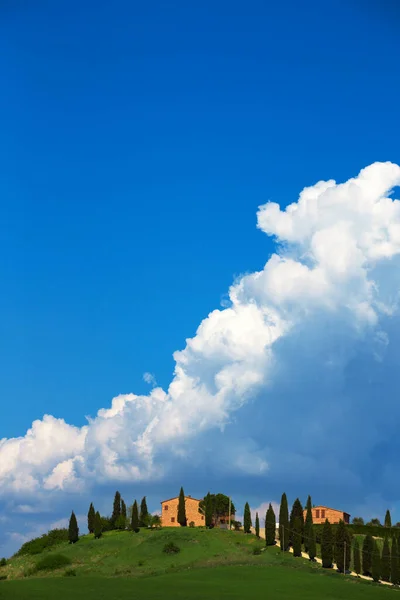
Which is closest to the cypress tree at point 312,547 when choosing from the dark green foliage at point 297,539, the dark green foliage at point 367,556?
the dark green foliage at point 297,539

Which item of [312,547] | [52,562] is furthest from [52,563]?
[312,547]

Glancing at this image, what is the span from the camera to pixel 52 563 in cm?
11075

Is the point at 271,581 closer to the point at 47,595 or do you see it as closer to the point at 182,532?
the point at 47,595

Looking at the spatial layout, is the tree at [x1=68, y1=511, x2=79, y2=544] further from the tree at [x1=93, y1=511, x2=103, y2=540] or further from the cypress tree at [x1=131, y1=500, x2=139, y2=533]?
the cypress tree at [x1=131, y1=500, x2=139, y2=533]

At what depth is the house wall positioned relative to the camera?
498 ft

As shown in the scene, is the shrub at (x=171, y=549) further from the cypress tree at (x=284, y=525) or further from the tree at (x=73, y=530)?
the tree at (x=73, y=530)

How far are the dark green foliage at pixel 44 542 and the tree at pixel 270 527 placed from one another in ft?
122

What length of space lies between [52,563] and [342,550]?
1660 inches

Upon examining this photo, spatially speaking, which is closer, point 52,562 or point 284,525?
point 52,562

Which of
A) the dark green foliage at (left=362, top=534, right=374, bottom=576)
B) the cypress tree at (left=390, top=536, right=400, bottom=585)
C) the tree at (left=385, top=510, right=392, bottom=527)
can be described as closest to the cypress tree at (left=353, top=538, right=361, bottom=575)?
the dark green foliage at (left=362, top=534, right=374, bottom=576)

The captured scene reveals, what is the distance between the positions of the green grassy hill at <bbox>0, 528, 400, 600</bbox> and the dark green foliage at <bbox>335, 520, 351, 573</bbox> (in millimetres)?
4305

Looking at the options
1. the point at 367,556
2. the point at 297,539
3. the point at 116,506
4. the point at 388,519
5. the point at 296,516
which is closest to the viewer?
the point at 367,556

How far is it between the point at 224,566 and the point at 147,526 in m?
45.1

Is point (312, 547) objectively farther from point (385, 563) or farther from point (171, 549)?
point (171, 549)
